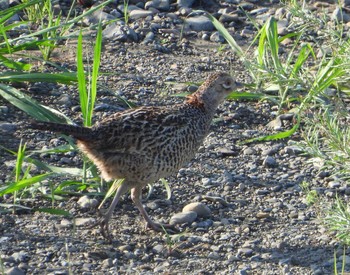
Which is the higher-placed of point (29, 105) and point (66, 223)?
point (29, 105)

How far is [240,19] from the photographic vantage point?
10906 mm

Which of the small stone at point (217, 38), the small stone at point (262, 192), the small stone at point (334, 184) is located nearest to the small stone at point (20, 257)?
the small stone at point (262, 192)

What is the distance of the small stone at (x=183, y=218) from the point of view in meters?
7.12

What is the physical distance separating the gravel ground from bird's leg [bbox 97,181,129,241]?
0.07 meters

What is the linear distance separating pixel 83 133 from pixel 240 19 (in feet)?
14.9

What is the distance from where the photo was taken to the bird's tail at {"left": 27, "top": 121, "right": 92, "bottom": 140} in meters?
6.59

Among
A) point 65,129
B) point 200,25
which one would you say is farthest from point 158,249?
point 200,25

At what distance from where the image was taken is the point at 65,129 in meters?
6.68

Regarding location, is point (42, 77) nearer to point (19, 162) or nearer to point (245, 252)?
point (19, 162)

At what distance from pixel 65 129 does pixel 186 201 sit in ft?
4.28

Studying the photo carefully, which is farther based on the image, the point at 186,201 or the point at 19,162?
the point at 186,201

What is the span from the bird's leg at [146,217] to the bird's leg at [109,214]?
0.10 metres

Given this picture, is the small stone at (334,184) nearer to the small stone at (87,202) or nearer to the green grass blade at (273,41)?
the green grass blade at (273,41)

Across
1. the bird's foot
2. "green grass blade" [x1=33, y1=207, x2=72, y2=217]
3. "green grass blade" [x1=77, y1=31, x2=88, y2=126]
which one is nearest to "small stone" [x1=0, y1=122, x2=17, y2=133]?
"green grass blade" [x1=77, y1=31, x2=88, y2=126]
